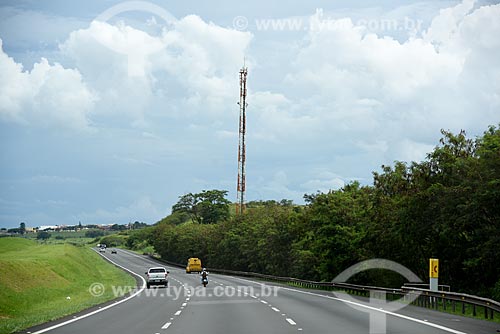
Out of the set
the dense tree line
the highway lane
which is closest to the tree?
the dense tree line

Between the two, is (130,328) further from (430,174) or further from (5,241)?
(5,241)

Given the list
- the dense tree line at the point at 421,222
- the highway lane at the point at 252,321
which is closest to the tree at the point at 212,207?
the dense tree line at the point at 421,222

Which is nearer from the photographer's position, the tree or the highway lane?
the highway lane

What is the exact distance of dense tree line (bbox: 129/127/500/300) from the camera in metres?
36.7

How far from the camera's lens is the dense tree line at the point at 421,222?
36.7m

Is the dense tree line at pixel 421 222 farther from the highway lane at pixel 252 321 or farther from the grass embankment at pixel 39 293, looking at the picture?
the grass embankment at pixel 39 293

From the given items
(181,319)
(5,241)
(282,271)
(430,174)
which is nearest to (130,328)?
(181,319)

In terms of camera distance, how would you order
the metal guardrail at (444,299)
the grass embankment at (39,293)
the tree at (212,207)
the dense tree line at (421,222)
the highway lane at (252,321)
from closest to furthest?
the highway lane at (252,321) → the metal guardrail at (444,299) → the grass embankment at (39,293) → the dense tree line at (421,222) → the tree at (212,207)

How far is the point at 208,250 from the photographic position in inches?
4867

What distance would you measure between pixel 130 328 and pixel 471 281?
3040 centimetres

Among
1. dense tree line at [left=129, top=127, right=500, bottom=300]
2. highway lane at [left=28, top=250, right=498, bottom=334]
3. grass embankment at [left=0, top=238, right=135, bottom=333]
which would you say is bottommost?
grass embankment at [left=0, top=238, right=135, bottom=333]

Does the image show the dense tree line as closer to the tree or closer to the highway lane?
the highway lane

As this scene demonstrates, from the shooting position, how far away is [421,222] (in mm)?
43125

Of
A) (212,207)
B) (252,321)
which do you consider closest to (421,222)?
(252,321)
